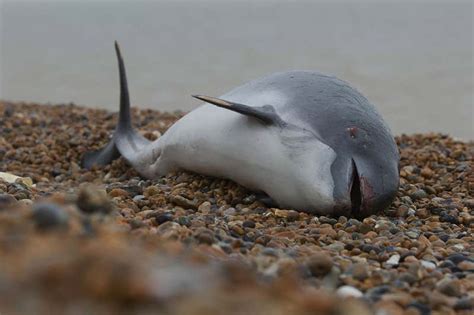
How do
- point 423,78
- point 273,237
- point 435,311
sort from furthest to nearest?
point 423,78 → point 273,237 → point 435,311

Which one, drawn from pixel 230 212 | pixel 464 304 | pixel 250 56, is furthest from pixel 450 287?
pixel 250 56

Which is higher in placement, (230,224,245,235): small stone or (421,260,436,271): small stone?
(421,260,436,271): small stone

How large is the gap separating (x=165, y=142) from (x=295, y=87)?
1.20 metres

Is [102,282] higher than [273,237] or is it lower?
higher

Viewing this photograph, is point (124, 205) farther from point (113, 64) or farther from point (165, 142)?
point (113, 64)

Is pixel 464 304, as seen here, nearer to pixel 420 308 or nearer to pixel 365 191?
pixel 420 308

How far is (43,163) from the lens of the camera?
6.91 m

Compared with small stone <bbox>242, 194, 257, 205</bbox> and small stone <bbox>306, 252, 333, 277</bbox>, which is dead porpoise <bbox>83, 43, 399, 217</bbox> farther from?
small stone <bbox>306, 252, 333, 277</bbox>

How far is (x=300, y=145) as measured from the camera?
4.61m

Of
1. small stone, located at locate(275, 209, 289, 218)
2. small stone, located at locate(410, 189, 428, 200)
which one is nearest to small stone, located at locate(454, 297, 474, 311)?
small stone, located at locate(275, 209, 289, 218)

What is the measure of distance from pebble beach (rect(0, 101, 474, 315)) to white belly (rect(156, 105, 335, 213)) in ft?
0.40

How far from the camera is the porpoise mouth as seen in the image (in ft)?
14.8

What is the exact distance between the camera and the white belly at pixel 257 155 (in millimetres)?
4508

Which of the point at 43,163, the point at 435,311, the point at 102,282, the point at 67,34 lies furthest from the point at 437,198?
the point at 67,34
